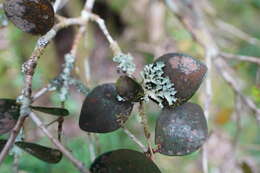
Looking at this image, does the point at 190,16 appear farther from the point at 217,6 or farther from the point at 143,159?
the point at 143,159

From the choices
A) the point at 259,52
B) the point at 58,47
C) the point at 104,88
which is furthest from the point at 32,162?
the point at 58,47

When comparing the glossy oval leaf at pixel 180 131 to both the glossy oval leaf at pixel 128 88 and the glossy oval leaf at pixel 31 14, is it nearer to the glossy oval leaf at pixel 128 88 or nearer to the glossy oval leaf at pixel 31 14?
the glossy oval leaf at pixel 128 88

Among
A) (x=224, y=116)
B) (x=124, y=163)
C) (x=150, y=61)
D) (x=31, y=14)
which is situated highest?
(x=31, y=14)

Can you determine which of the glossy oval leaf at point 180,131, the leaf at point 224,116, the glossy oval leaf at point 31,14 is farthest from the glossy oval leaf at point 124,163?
the leaf at point 224,116

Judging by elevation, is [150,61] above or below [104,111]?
below

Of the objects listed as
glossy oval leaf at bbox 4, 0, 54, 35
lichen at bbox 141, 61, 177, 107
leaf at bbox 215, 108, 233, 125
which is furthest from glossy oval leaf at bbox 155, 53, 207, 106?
leaf at bbox 215, 108, 233, 125

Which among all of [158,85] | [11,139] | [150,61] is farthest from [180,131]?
[150,61]

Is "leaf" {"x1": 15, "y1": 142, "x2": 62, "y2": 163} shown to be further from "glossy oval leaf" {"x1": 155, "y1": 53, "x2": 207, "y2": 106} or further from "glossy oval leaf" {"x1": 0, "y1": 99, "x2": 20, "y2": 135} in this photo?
"glossy oval leaf" {"x1": 155, "y1": 53, "x2": 207, "y2": 106}

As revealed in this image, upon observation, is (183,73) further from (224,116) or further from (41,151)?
(224,116)
